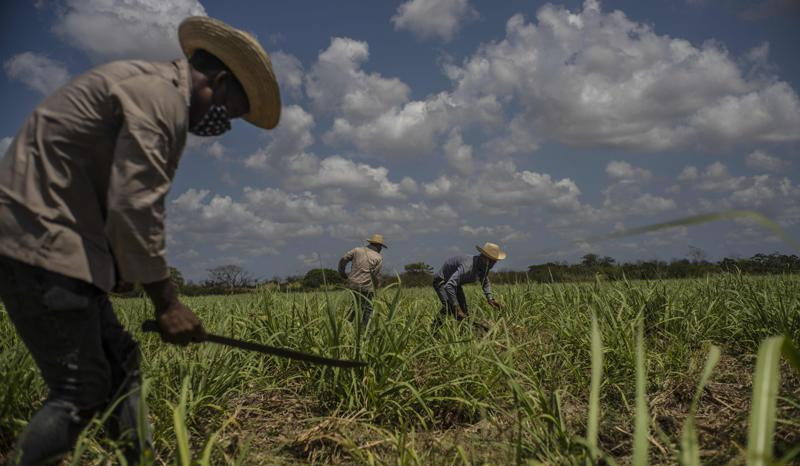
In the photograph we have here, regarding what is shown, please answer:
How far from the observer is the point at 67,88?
1.80 m

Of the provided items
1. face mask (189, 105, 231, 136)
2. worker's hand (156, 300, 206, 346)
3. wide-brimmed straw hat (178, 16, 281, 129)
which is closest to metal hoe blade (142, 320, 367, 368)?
worker's hand (156, 300, 206, 346)

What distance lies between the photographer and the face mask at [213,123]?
82.4 inches

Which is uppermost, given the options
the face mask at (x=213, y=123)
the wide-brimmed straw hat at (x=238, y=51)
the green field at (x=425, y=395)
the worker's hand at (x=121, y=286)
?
the wide-brimmed straw hat at (x=238, y=51)

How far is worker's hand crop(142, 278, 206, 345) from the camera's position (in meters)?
1.86

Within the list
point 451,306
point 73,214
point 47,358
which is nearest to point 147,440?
point 47,358

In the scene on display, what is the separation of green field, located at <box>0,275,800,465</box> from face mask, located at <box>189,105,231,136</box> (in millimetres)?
1046

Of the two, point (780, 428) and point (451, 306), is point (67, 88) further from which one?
point (451, 306)

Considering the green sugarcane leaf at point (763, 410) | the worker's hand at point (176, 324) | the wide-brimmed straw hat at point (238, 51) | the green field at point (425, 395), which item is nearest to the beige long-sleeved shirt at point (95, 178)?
the worker's hand at point (176, 324)

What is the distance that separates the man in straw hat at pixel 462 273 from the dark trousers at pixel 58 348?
584 centimetres

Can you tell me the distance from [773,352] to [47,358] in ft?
6.88

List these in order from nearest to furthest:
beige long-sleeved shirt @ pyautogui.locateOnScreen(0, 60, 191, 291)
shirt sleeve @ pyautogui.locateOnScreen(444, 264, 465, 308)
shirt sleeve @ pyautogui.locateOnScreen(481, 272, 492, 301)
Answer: beige long-sleeved shirt @ pyautogui.locateOnScreen(0, 60, 191, 291)
shirt sleeve @ pyautogui.locateOnScreen(481, 272, 492, 301)
shirt sleeve @ pyautogui.locateOnScreen(444, 264, 465, 308)

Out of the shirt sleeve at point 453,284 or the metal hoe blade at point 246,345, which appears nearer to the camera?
the metal hoe blade at point 246,345

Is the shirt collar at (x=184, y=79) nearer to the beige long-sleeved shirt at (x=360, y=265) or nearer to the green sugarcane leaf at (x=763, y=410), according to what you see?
the green sugarcane leaf at (x=763, y=410)

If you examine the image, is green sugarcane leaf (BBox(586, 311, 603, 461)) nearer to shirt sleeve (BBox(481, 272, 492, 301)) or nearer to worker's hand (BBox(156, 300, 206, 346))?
worker's hand (BBox(156, 300, 206, 346))
